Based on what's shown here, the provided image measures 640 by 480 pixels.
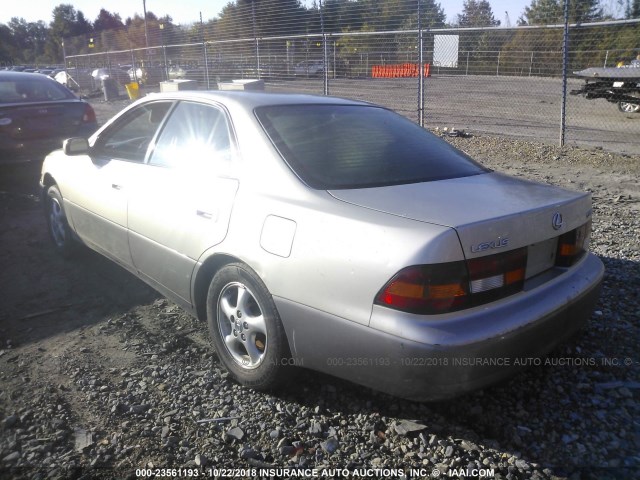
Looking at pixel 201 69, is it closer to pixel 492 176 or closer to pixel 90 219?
pixel 90 219

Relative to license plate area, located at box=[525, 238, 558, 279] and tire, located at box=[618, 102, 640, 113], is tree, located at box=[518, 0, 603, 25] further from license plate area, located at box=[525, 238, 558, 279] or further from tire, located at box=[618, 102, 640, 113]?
license plate area, located at box=[525, 238, 558, 279]

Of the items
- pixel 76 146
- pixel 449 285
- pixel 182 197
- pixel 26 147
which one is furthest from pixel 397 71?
pixel 449 285

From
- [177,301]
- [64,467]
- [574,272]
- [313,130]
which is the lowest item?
[64,467]

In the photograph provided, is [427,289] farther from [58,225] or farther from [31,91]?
[31,91]

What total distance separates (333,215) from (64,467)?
5.17 ft

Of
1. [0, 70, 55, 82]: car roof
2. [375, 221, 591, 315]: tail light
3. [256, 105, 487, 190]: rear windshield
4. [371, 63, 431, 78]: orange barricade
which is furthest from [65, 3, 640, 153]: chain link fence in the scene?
[375, 221, 591, 315]: tail light

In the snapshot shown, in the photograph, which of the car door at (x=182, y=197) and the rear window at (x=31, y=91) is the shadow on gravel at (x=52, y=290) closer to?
the car door at (x=182, y=197)

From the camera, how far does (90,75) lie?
91.2 ft

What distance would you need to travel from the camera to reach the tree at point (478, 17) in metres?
12.5

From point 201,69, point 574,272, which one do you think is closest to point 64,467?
point 574,272

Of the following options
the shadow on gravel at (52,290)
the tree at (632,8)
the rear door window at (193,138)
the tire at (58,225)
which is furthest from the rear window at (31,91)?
the tree at (632,8)

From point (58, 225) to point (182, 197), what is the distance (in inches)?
93.2

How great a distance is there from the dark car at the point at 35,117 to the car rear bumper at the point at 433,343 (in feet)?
20.4

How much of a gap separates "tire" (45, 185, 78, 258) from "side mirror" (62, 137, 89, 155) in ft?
2.04
